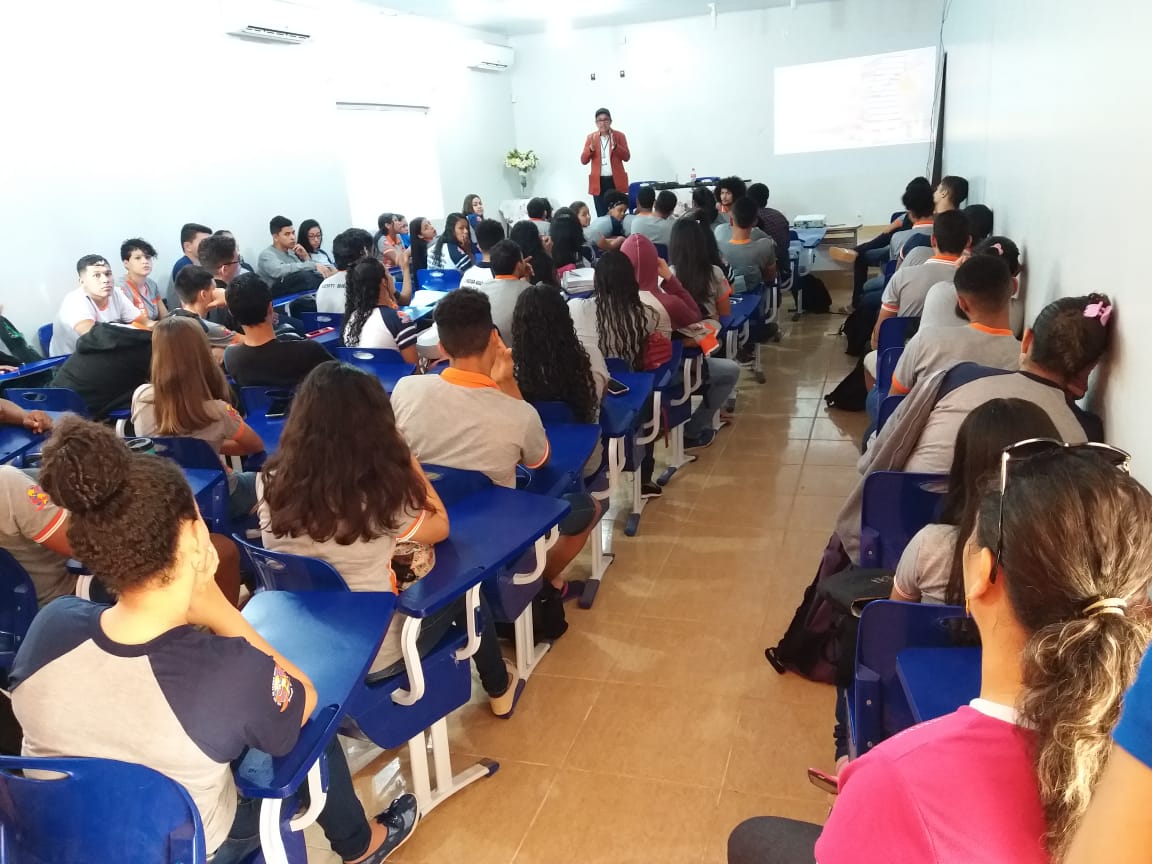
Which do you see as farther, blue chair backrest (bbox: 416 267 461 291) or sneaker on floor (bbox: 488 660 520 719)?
blue chair backrest (bbox: 416 267 461 291)

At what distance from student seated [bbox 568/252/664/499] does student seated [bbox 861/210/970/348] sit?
4.17 ft

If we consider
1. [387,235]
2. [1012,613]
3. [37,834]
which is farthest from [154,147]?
[1012,613]

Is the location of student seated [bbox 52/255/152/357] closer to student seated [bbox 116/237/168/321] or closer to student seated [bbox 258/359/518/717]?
student seated [bbox 116/237/168/321]

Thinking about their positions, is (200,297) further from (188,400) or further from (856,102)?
(856,102)

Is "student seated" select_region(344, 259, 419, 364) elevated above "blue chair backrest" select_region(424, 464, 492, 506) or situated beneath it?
elevated above

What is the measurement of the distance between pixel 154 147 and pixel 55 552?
16.4 feet

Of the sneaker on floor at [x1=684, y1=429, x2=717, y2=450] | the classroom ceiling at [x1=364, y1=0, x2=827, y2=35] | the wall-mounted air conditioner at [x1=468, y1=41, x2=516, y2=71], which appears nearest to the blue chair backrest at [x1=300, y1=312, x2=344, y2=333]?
the sneaker on floor at [x1=684, y1=429, x2=717, y2=450]

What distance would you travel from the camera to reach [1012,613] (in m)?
0.89

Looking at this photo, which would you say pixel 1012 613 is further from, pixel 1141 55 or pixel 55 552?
pixel 55 552

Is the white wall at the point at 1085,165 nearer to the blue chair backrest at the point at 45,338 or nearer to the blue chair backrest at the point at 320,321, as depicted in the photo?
the blue chair backrest at the point at 320,321

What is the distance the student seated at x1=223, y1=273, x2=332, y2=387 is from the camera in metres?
3.33

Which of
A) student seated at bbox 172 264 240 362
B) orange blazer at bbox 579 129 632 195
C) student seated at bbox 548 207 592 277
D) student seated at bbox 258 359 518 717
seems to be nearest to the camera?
student seated at bbox 258 359 518 717

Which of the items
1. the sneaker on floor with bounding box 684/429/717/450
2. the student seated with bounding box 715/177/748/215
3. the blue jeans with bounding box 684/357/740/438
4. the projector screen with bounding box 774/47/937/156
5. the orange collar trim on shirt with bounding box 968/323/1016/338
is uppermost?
the projector screen with bounding box 774/47/937/156

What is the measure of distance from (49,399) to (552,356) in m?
2.19
